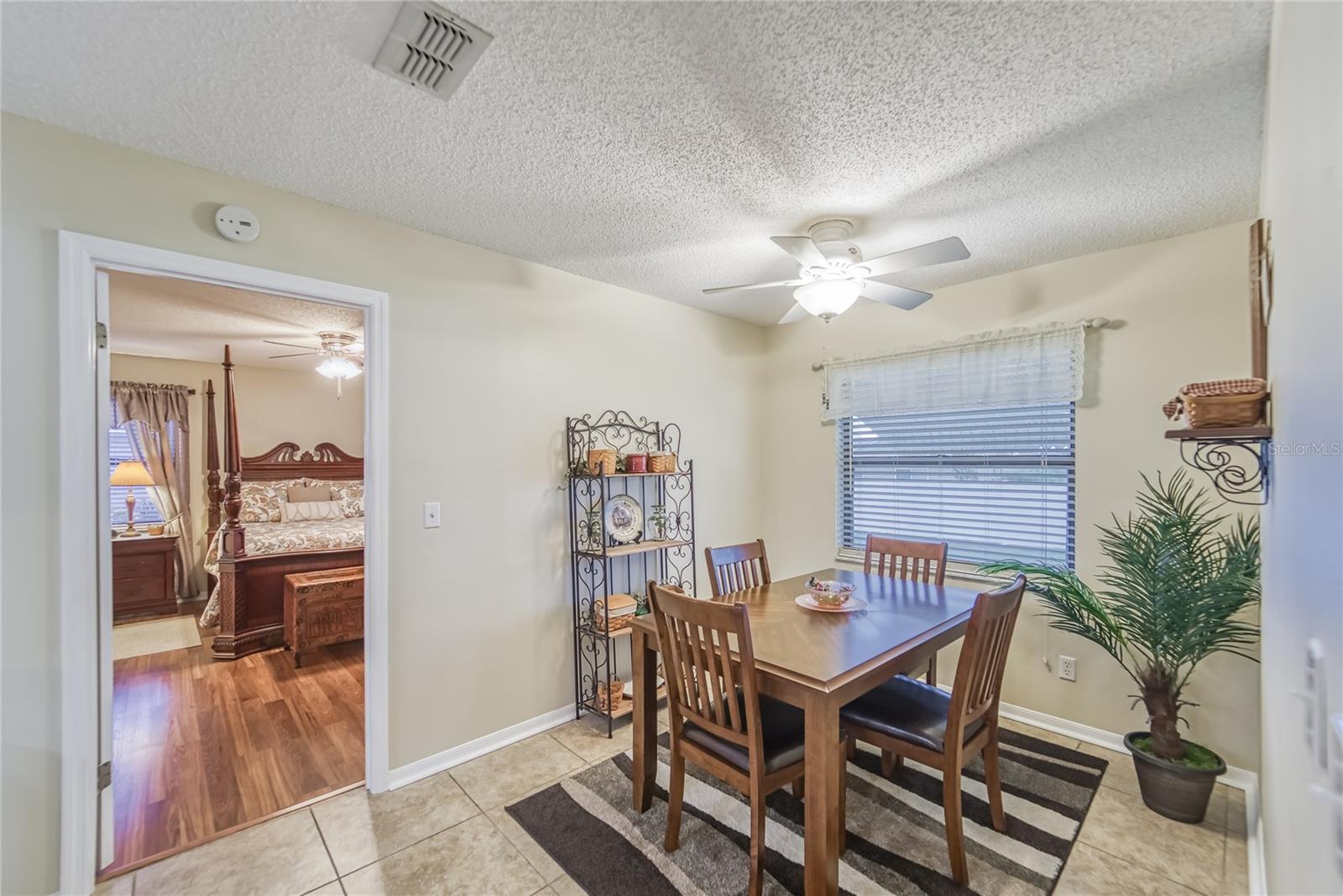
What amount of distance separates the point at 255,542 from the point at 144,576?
63.4 inches

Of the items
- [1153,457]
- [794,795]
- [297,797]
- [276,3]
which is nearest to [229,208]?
[276,3]

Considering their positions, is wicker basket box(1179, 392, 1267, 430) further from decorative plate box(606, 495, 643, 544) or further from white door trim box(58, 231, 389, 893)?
white door trim box(58, 231, 389, 893)

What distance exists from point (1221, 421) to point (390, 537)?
2.86 m

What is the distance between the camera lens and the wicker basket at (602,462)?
2924mm

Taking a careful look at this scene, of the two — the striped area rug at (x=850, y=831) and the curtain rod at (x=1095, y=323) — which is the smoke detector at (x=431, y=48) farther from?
the curtain rod at (x=1095, y=323)

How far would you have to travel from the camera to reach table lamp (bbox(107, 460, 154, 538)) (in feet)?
16.4

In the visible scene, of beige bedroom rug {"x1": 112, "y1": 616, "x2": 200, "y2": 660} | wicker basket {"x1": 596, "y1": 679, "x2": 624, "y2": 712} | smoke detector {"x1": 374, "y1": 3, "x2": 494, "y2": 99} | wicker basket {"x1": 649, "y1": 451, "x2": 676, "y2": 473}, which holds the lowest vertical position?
beige bedroom rug {"x1": 112, "y1": 616, "x2": 200, "y2": 660}

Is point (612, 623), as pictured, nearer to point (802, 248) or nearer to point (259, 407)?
point (802, 248)

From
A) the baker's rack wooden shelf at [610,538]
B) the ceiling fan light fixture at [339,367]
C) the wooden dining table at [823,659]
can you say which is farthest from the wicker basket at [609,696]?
the ceiling fan light fixture at [339,367]

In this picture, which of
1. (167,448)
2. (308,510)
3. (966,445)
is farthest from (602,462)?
(167,448)

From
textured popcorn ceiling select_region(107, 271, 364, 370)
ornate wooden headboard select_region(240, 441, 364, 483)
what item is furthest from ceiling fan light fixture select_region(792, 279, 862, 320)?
ornate wooden headboard select_region(240, 441, 364, 483)

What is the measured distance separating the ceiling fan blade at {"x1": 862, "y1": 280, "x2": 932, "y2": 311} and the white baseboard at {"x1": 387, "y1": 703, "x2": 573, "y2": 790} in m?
2.59

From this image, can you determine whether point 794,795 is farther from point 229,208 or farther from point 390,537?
point 229,208

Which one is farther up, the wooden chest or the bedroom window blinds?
the bedroom window blinds
